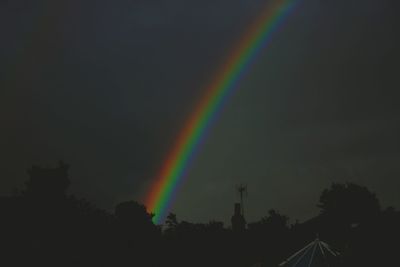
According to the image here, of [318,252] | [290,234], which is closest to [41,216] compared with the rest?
[318,252]

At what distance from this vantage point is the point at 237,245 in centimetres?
7356

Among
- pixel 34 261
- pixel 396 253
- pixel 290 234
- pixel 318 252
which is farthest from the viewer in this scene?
pixel 290 234

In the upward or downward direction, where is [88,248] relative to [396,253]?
upward

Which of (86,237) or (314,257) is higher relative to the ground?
(86,237)

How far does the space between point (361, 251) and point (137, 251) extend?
926 inches

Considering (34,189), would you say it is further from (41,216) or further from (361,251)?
(361,251)

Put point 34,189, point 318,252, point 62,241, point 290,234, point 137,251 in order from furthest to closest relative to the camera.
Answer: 1. point 290,234
2. point 137,251
3. point 34,189
4. point 62,241
5. point 318,252

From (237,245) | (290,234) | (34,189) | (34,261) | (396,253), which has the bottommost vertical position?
(396,253)

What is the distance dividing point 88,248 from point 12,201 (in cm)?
633

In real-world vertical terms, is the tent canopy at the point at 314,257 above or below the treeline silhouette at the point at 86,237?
below

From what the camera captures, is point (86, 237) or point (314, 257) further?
point (86, 237)

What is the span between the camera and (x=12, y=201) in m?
36.9

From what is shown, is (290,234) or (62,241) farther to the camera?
(290,234)

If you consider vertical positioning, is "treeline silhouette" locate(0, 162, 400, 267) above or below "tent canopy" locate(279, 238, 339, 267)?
above
